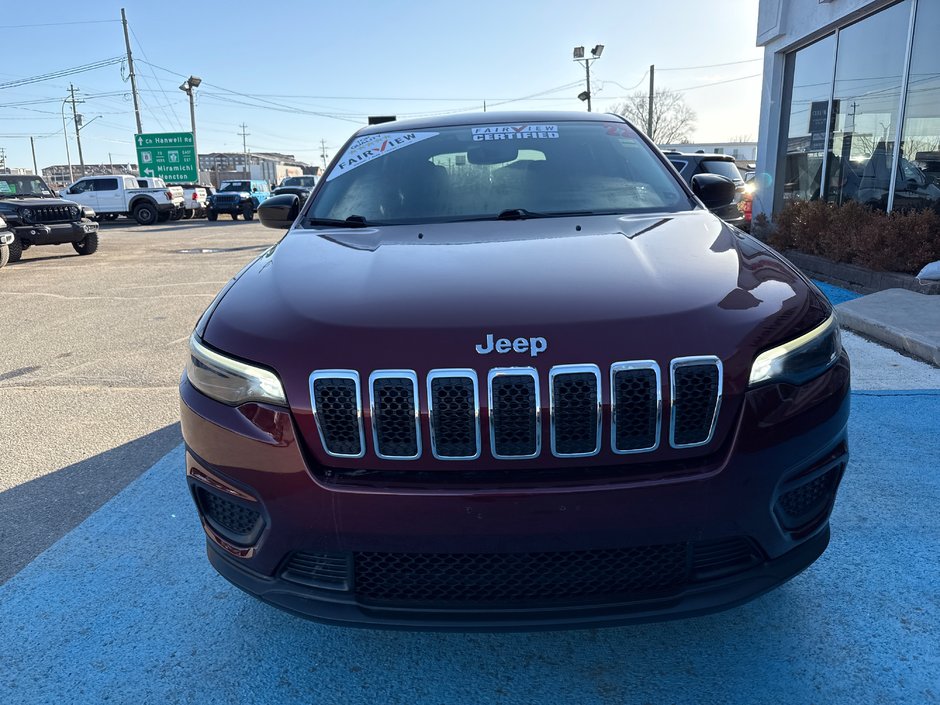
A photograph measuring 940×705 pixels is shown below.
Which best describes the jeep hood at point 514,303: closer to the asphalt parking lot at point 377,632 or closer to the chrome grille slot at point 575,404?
the chrome grille slot at point 575,404

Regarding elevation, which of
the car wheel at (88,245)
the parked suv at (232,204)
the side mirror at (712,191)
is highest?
the side mirror at (712,191)

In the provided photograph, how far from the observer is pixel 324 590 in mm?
1677

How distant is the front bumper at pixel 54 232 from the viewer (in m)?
13.0

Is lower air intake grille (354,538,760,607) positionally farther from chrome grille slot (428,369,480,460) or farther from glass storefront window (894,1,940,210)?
glass storefront window (894,1,940,210)

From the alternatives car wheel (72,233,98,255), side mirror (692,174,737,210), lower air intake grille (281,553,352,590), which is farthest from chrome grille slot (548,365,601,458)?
car wheel (72,233,98,255)

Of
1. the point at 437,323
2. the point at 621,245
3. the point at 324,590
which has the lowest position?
the point at 324,590

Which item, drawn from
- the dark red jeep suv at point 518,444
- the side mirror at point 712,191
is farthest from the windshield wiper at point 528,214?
the side mirror at point 712,191

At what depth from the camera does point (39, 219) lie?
43.7ft

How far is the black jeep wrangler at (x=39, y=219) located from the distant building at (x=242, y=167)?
230ft

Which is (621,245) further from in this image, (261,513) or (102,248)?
(102,248)

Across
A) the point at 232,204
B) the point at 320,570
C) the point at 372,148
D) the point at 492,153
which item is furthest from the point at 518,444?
the point at 232,204

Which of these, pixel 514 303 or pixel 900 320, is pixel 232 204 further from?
pixel 514 303

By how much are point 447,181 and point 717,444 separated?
1755 millimetres

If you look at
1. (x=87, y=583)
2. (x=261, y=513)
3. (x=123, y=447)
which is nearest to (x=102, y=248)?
(x=123, y=447)
